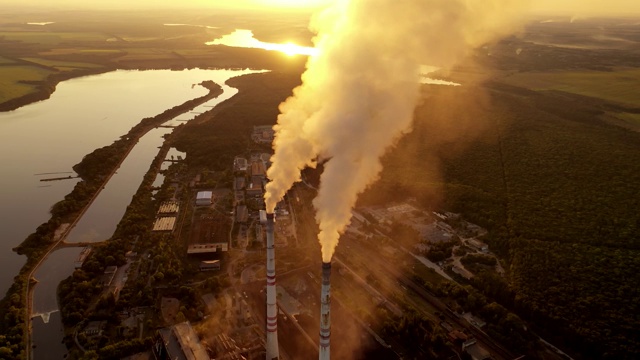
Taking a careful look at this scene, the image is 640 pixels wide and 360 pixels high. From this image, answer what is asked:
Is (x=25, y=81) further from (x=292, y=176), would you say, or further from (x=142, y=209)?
(x=292, y=176)

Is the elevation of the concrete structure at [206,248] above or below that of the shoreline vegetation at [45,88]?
below

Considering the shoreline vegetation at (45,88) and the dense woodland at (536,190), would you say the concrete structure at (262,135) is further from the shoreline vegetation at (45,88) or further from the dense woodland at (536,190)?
the shoreline vegetation at (45,88)

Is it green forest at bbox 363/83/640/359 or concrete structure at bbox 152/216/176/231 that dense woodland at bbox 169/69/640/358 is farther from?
concrete structure at bbox 152/216/176/231

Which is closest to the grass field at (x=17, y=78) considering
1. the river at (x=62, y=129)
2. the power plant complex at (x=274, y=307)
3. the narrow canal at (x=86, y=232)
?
the river at (x=62, y=129)

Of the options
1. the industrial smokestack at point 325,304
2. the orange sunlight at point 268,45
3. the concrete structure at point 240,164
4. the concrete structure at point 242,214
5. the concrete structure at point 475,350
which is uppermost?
the orange sunlight at point 268,45

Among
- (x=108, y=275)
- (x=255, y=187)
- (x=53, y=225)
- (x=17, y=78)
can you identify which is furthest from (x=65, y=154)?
(x=17, y=78)

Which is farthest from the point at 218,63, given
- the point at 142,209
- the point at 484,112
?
the point at 142,209

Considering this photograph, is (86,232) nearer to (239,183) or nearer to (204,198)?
(204,198)
